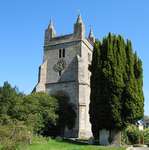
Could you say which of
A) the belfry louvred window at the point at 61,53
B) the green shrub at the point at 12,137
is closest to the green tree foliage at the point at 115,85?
the green shrub at the point at 12,137

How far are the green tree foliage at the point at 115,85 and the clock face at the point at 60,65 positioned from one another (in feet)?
59.4

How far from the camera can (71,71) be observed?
186 ft

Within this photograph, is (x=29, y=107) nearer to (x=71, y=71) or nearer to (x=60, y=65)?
(x=71, y=71)

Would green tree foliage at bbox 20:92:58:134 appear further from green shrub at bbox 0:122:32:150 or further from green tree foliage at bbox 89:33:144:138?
green shrub at bbox 0:122:32:150

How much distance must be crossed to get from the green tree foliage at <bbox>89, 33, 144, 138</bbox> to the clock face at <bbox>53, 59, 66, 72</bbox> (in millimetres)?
18101

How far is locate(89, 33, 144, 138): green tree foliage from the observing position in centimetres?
3669

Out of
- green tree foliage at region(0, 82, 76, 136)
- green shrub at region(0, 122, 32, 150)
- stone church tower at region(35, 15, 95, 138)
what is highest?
stone church tower at region(35, 15, 95, 138)

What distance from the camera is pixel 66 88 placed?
5572cm

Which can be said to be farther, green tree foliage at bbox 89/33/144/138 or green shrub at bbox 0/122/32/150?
green tree foliage at bbox 89/33/144/138

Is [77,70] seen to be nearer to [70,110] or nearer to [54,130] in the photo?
[70,110]

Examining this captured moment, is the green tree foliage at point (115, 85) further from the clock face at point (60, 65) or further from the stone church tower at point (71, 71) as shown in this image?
the clock face at point (60, 65)

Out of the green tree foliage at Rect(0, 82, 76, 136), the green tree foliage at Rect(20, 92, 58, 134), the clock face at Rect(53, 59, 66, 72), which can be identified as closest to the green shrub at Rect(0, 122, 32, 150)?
the green tree foliage at Rect(0, 82, 76, 136)

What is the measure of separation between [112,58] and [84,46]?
66.5 ft

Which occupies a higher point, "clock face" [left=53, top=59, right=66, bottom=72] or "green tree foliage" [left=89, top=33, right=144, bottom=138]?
"clock face" [left=53, top=59, right=66, bottom=72]
